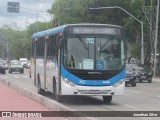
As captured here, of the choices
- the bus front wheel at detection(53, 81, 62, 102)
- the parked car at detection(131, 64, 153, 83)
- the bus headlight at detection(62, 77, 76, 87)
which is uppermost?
the bus headlight at detection(62, 77, 76, 87)

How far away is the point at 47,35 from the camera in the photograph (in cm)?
2338

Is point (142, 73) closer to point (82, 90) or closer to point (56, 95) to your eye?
point (56, 95)

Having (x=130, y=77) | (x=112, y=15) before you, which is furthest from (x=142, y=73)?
(x=112, y=15)

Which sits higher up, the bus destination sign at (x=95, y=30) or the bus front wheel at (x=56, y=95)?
the bus destination sign at (x=95, y=30)

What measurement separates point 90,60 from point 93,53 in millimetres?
311

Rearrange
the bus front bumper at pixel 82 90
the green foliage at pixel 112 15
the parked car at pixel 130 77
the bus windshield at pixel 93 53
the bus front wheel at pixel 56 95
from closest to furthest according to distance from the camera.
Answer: the bus front bumper at pixel 82 90 < the bus windshield at pixel 93 53 < the bus front wheel at pixel 56 95 < the parked car at pixel 130 77 < the green foliage at pixel 112 15

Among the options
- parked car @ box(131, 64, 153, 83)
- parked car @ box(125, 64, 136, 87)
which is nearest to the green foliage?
parked car @ box(131, 64, 153, 83)

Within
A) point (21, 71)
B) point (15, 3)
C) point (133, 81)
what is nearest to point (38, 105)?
point (133, 81)

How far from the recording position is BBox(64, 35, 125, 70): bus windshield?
19859mm

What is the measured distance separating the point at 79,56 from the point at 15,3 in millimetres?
34010

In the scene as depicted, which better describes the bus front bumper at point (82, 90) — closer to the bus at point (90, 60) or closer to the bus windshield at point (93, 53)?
the bus at point (90, 60)

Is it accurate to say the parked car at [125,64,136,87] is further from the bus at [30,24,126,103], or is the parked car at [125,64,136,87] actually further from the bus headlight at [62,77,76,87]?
the bus headlight at [62,77,76,87]

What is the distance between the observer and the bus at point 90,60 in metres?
19.7

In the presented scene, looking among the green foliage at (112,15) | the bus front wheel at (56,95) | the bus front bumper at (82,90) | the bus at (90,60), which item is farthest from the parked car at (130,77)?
the green foliage at (112,15)
